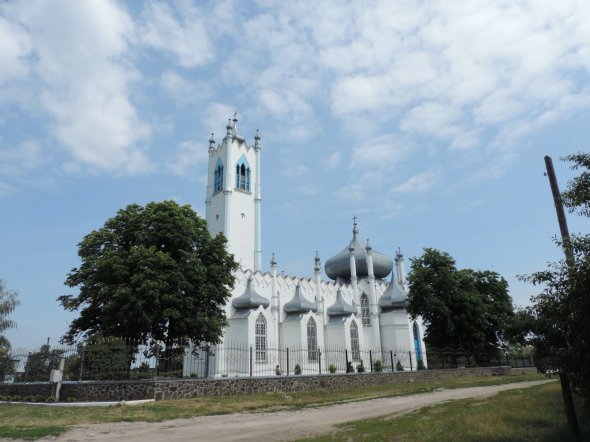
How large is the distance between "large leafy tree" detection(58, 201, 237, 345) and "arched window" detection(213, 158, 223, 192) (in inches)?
939

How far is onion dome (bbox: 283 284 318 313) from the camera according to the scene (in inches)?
A: 1533

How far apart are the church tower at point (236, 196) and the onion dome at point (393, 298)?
12450 millimetres

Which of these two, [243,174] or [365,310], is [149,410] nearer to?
[365,310]

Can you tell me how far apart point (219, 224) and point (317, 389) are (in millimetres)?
27573

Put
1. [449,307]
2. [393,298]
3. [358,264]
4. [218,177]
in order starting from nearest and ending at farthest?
[449,307] → [393,298] → [358,264] → [218,177]

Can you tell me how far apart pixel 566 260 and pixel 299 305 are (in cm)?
3147

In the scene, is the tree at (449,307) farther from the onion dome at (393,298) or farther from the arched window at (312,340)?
the arched window at (312,340)

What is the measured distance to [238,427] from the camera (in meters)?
11.7

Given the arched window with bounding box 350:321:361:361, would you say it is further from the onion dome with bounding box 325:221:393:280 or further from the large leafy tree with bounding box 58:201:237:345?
the large leafy tree with bounding box 58:201:237:345

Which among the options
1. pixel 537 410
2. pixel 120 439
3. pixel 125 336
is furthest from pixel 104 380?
pixel 537 410

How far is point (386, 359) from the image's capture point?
41219 mm

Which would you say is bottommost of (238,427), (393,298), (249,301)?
(238,427)

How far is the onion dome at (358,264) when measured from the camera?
48.7 metres

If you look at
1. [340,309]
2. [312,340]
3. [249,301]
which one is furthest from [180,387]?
[340,309]
